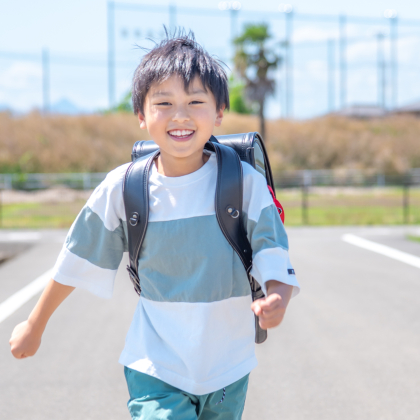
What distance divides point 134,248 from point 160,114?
43 cm

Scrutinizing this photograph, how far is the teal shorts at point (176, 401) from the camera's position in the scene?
1664 mm

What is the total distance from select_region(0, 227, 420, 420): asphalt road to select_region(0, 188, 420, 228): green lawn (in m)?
7.75

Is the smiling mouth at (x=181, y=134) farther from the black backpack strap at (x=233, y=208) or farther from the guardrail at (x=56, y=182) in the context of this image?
the guardrail at (x=56, y=182)

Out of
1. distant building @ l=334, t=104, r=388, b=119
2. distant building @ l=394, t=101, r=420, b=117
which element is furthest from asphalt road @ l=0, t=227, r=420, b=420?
distant building @ l=394, t=101, r=420, b=117

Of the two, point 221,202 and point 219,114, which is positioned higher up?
point 219,114

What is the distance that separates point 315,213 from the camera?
16.9 metres

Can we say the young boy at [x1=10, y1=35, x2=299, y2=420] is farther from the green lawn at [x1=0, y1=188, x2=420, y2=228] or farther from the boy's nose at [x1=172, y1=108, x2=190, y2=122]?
the green lawn at [x1=0, y1=188, x2=420, y2=228]

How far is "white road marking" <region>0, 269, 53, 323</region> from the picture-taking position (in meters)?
5.34

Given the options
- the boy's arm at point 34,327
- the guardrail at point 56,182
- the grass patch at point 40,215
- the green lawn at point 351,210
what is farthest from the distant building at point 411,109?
the boy's arm at point 34,327

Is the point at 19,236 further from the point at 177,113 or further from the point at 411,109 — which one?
the point at 411,109

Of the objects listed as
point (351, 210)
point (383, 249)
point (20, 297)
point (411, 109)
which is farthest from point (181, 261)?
point (411, 109)

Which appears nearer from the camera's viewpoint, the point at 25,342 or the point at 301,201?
the point at 25,342

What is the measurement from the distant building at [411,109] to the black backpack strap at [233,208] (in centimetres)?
5257

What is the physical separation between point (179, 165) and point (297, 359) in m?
2.49
